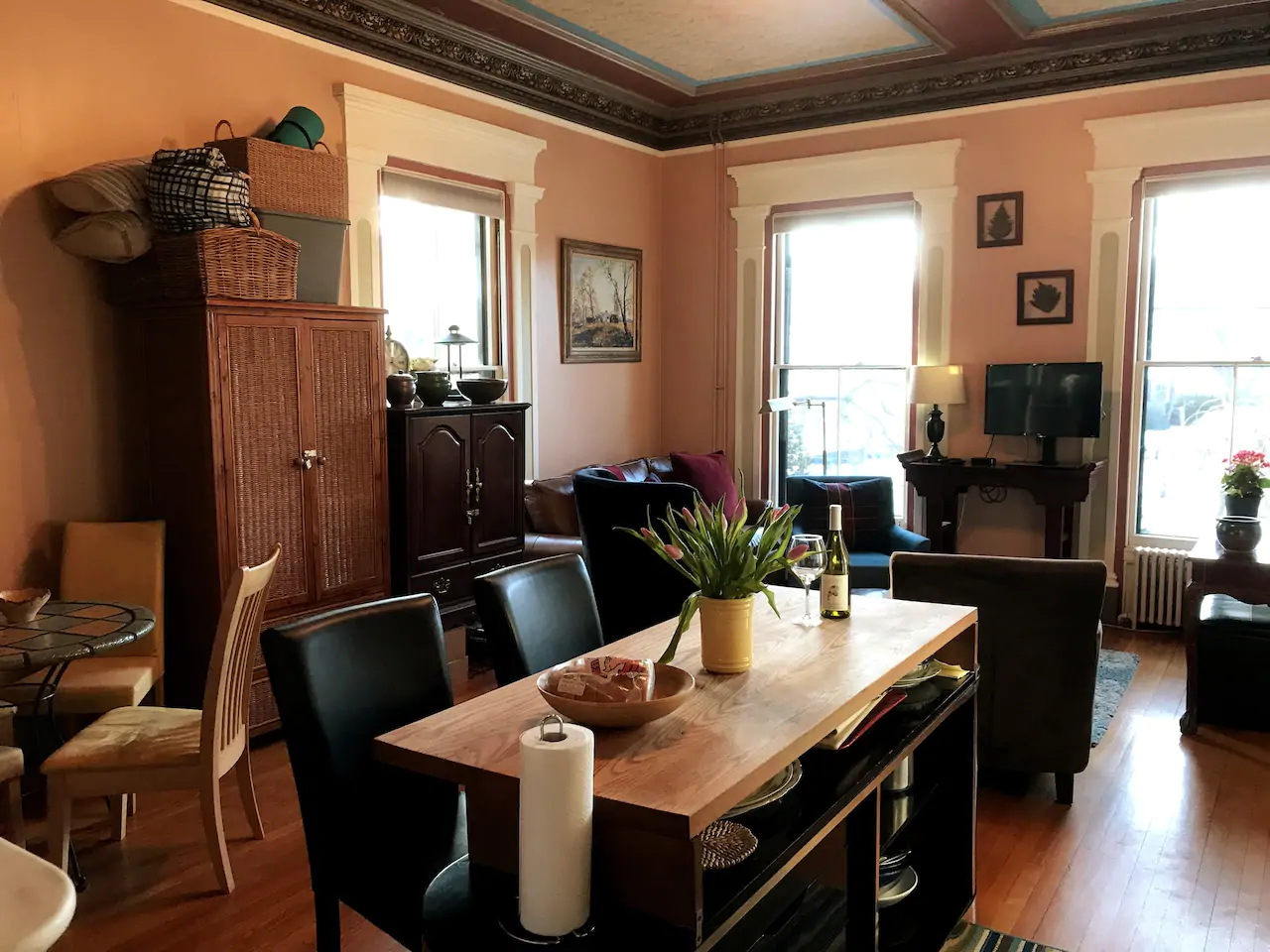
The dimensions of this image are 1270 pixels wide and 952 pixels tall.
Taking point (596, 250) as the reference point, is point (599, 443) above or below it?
below

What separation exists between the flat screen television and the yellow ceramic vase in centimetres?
405

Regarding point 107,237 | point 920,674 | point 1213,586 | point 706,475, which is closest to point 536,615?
point 920,674

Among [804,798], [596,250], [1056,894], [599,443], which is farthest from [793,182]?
[804,798]

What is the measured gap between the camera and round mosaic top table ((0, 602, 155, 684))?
2580mm

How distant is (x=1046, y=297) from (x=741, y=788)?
194 inches

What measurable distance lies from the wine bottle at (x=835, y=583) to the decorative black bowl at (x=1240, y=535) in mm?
2415

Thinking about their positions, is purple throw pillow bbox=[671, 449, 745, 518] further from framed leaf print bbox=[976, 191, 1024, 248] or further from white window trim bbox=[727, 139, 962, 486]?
framed leaf print bbox=[976, 191, 1024, 248]

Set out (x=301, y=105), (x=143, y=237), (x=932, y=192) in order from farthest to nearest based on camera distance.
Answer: (x=932, y=192)
(x=301, y=105)
(x=143, y=237)

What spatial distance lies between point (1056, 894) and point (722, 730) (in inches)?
67.5

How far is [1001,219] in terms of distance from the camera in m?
5.80

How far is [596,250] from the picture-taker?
6332 millimetres

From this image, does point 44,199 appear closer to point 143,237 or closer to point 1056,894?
point 143,237

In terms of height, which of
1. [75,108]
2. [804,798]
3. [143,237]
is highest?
[75,108]

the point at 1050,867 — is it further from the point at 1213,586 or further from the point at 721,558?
the point at 721,558
